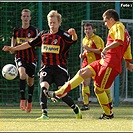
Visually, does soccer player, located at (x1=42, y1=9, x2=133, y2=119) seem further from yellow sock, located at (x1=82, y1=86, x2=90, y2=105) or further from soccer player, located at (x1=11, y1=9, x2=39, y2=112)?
yellow sock, located at (x1=82, y1=86, x2=90, y2=105)

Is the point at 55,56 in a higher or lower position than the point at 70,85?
higher

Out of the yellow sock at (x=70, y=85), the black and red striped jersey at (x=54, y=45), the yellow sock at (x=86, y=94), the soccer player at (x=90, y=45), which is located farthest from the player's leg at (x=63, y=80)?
the yellow sock at (x=86, y=94)

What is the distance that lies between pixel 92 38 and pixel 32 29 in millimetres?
1402

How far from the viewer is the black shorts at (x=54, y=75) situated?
10391 millimetres

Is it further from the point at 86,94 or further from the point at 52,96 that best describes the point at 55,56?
the point at 86,94

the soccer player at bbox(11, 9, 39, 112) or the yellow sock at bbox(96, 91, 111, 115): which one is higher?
the soccer player at bbox(11, 9, 39, 112)

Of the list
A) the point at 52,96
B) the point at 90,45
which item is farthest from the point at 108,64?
the point at 90,45

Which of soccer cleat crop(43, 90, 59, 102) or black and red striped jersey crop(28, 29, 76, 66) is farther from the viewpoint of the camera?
black and red striped jersey crop(28, 29, 76, 66)

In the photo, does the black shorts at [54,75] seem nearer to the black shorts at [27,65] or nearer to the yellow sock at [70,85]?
the yellow sock at [70,85]

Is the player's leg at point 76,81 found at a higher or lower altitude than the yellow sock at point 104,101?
higher

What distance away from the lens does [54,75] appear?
10477mm

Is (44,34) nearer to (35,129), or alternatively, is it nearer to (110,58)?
(110,58)

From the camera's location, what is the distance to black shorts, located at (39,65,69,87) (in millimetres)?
10391

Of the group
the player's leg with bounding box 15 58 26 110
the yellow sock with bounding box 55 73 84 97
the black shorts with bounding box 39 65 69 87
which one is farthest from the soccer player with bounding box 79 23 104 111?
the yellow sock with bounding box 55 73 84 97
